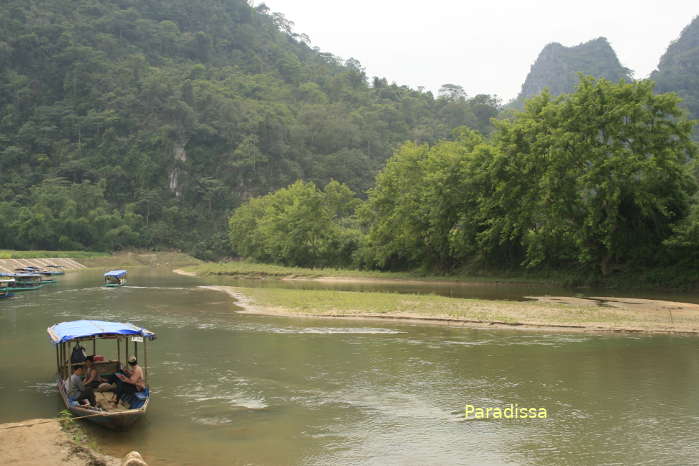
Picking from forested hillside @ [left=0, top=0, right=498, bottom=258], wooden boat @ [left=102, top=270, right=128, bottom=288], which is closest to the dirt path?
forested hillside @ [left=0, top=0, right=498, bottom=258]

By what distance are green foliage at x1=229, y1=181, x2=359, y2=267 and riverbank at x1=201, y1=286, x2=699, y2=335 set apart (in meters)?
37.5

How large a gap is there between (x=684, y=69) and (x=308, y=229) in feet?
374

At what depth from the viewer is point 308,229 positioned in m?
85.2

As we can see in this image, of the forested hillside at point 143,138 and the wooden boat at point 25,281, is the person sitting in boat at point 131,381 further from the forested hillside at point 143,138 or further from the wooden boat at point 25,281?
the forested hillside at point 143,138

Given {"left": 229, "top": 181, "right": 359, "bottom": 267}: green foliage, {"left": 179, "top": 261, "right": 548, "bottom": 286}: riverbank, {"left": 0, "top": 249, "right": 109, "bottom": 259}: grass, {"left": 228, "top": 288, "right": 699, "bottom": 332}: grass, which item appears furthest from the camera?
{"left": 0, "top": 249, "right": 109, "bottom": 259}: grass

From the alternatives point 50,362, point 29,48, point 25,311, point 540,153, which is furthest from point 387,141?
point 50,362

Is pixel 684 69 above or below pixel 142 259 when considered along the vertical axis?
above

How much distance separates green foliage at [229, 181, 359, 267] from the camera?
274 feet

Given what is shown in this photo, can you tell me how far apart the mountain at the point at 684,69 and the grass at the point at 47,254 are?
4712 inches

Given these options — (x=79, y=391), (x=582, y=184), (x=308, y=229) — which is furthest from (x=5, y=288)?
(x=582, y=184)

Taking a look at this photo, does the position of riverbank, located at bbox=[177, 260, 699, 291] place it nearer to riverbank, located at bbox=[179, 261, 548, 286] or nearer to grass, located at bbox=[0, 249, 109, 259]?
riverbank, located at bbox=[179, 261, 548, 286]

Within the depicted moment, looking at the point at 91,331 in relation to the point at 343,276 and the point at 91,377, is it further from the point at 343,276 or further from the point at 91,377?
the point at 343,276

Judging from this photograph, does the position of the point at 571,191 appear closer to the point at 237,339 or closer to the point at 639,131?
the point at 639,131

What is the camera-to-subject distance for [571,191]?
49.0 meters
